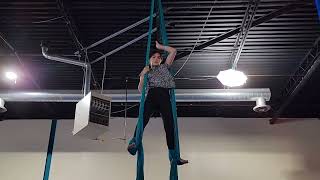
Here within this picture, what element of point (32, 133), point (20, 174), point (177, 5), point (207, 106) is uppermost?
point (177, 5)

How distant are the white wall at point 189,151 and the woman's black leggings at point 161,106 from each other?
303 centimetres

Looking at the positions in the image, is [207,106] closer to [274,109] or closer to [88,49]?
[274,109]

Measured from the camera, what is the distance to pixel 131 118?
7.45m

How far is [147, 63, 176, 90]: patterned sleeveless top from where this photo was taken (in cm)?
416

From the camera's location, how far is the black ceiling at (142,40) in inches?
206

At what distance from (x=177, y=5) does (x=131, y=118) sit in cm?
285

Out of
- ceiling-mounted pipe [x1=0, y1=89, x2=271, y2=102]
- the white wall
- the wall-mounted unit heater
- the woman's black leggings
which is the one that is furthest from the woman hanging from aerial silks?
the white wall

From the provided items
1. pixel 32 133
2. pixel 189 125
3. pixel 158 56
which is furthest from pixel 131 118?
pixel 158 56

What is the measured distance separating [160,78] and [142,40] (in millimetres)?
1765

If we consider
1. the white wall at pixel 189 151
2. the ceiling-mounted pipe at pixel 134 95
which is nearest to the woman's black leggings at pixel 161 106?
the ceiling-mounted pipe at pixel 134 95

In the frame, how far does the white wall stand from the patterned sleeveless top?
10.0 ft

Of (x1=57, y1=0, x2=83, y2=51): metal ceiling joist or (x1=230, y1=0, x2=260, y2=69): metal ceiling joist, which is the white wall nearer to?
(x1=230, y1=0, x2=260, y2=69): metal ceiling joist

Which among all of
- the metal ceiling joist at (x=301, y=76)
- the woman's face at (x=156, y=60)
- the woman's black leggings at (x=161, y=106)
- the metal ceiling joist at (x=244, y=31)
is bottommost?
the woman's black leggings at (x=161, y=106)

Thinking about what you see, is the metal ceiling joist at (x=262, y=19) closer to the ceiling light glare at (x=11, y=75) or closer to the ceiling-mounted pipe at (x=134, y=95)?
the ceiling-mounted pipe at (x=134, y=95)
